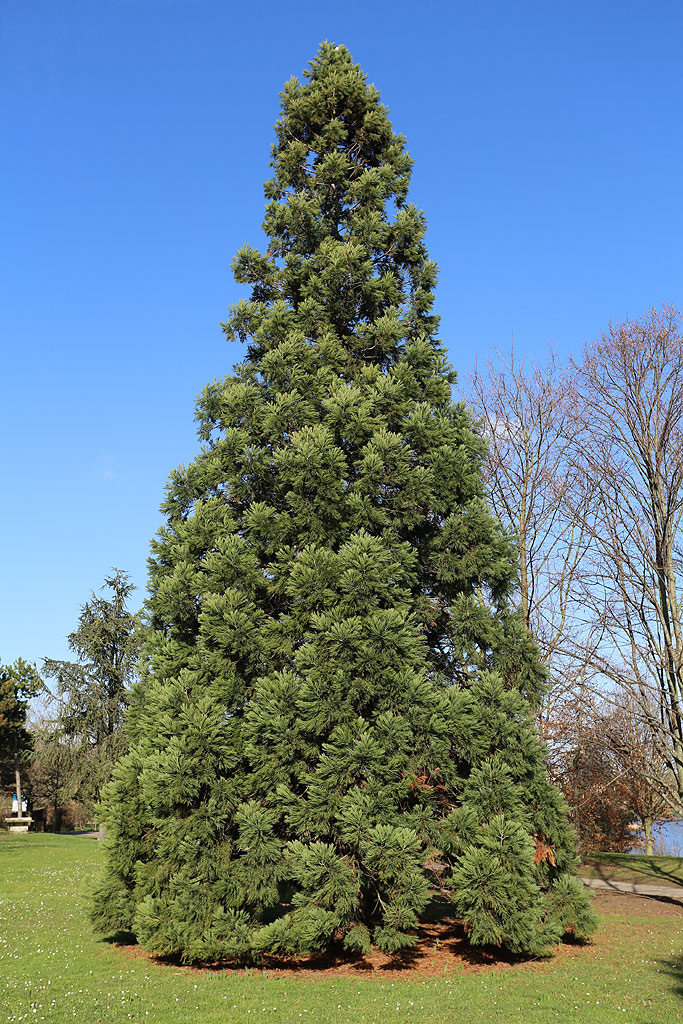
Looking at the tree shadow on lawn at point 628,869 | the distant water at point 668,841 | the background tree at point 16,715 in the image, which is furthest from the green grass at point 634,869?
the background tree at point 16,715

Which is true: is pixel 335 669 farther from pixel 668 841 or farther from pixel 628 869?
pixel 668 841

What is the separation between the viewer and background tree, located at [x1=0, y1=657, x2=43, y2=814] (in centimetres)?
3306

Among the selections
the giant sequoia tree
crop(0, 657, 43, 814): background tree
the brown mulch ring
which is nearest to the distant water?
the brown mulch ring

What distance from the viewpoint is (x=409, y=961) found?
8.52m

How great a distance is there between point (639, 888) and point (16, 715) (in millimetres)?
29473

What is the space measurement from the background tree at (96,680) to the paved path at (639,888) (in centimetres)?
1843

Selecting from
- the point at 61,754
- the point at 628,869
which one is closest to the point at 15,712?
the point at 61,754

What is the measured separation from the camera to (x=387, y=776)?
317 inches

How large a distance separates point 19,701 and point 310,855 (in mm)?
32090

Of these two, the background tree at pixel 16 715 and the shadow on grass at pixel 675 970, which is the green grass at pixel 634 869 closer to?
the shadow on grass at pixel 675 970

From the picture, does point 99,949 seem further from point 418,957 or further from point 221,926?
point 418,957

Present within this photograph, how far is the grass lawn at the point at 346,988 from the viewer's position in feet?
21.6

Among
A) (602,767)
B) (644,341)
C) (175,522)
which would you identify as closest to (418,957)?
(175,522)

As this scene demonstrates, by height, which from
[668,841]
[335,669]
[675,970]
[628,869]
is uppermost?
[335,669]
